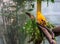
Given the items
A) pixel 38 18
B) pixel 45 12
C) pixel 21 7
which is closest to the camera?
pixel 38 18

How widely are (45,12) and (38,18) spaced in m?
0.78

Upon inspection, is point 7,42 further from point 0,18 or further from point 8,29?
point 0,18

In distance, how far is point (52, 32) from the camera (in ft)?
3.41

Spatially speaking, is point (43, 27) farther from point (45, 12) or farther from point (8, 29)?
point (45, 12)

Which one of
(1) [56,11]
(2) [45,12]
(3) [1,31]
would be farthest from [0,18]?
(1) [56,11]

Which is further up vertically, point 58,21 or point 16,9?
point 16,9

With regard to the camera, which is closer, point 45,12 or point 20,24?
point 20,24

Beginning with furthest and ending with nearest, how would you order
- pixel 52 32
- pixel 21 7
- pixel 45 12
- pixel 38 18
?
pixel 45 12
pixel 21 7
pixel 38 18
pixel 52 32

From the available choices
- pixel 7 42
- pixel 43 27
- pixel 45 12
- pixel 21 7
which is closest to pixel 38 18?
pixel 43 27

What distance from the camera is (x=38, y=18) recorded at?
117 cm

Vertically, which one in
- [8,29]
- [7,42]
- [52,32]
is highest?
[52,32]

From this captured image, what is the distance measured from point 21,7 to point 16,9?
0.16 feet

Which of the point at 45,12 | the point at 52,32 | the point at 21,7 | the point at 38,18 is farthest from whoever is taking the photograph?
the point at 45,12

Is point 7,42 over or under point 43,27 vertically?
under
